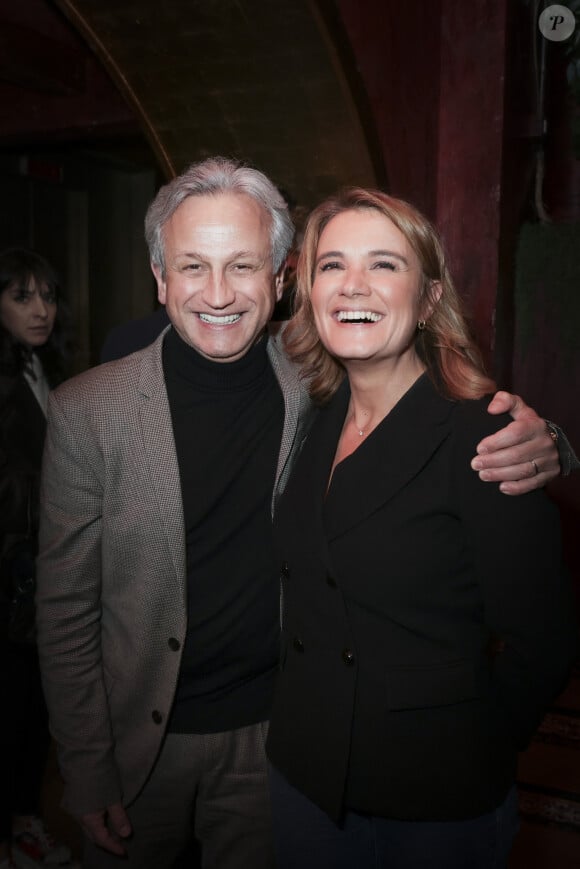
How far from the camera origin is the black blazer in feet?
4.18

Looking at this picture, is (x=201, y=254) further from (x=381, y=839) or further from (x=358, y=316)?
(x=381, y=839)

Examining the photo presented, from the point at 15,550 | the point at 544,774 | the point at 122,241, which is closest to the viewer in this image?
the point at 15,550

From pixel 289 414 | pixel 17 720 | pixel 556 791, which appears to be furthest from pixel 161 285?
pixel 556 791

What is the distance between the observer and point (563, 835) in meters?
2.81

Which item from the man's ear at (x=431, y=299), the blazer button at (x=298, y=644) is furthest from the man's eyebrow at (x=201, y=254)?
the blazer button at (x=298, y=644)

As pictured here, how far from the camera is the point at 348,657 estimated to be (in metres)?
1.35

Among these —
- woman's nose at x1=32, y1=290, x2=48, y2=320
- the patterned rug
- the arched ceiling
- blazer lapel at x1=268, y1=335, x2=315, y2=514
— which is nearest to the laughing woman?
blazer lapel at x1=268, y1=335, x2=315, y2=514

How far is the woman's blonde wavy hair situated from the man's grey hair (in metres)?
0.08

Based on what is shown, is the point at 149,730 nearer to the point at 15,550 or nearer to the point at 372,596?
the point at 372,596

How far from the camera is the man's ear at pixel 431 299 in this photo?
1.52 metres

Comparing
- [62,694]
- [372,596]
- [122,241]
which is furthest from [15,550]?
[122,241]

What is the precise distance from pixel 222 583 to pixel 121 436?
350 mm

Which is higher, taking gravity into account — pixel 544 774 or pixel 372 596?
pixel 372 596

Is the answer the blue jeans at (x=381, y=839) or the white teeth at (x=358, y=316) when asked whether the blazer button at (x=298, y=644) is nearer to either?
the blue jeans at (x=381, y=839)
